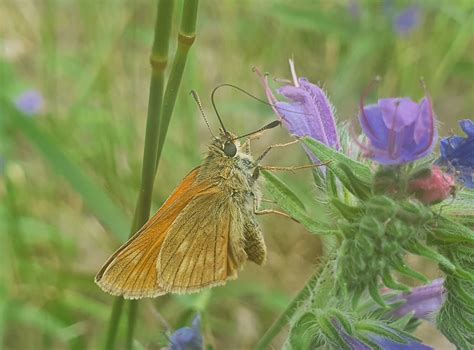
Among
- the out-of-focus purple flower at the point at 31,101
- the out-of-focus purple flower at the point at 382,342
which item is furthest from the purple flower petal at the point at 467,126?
the out-of-focus purple flower at the point at 31,101

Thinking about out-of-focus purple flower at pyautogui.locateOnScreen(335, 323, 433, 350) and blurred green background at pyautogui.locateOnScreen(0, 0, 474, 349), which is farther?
blurred green background at pyautogui.locateOnScreen(0, 0, 474, 349)

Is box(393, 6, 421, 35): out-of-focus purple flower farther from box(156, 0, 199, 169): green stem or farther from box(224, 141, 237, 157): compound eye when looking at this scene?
box(156, 0, 199, 169): green stem

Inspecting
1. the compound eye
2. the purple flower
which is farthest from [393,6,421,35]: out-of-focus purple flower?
the compound eye

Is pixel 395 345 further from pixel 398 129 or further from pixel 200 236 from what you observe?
pixel 200 236

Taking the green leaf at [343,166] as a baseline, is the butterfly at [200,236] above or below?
below

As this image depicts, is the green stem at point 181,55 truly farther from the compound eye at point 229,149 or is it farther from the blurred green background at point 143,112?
the blurred green background at point 143,112

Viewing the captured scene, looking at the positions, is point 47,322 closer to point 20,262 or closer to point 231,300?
point 20,262

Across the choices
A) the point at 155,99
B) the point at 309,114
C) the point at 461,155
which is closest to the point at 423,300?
the point at 461,155

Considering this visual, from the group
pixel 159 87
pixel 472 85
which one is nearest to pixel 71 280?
pixel 159 87
